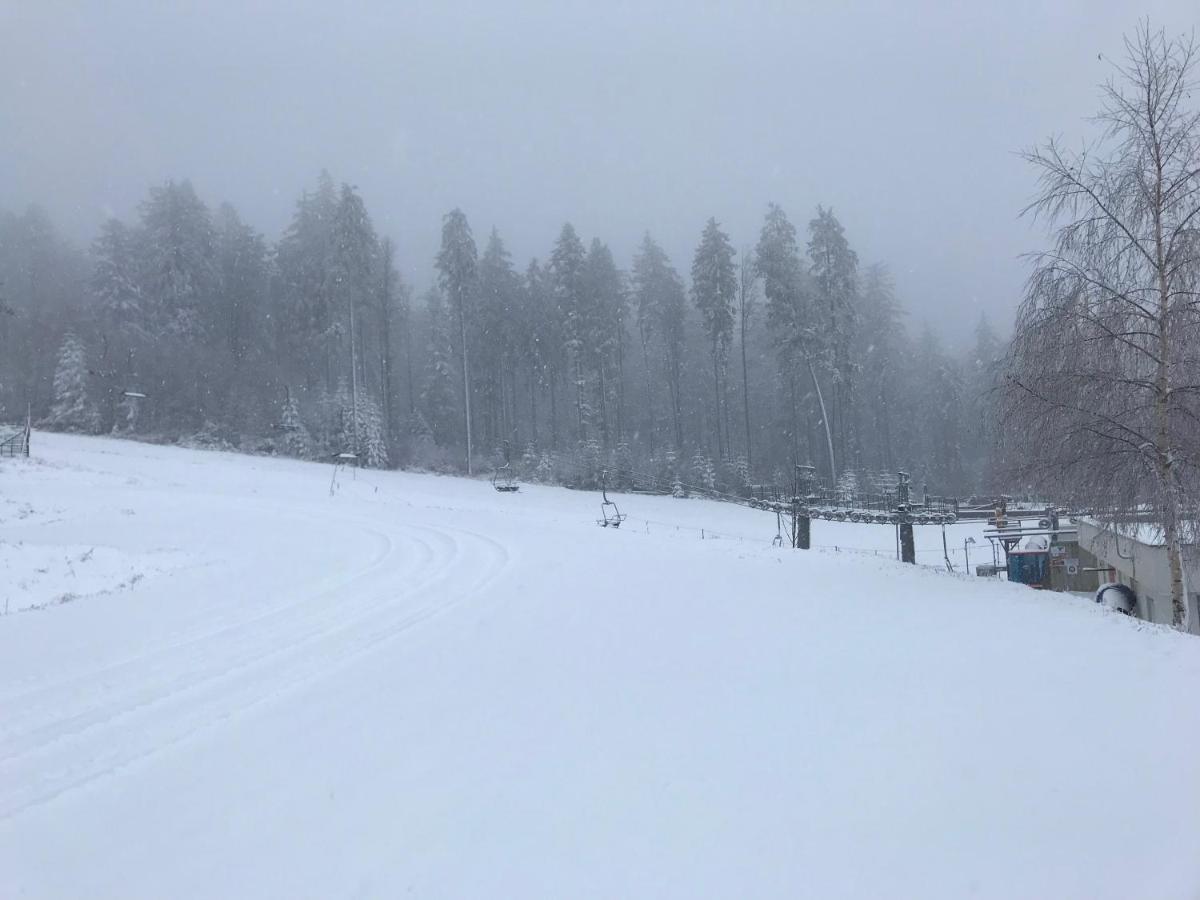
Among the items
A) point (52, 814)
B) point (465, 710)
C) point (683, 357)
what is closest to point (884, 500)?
point (683, 357)

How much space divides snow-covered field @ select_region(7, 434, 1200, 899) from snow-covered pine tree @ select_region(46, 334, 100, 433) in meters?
34.4

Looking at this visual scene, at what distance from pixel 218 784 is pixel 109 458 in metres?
31.1

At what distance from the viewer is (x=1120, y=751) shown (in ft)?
14.7

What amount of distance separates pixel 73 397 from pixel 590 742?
44289mm

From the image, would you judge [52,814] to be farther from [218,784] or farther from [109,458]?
[109,458]

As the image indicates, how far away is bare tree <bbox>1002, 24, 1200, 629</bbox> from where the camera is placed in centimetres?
948

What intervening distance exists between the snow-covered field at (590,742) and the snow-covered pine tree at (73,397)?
34.4m

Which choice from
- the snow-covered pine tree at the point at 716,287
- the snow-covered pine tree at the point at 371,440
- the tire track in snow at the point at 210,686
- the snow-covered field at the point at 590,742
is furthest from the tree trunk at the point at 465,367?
the snow-covered field at the point at 590,742

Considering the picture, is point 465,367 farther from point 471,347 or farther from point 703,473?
point 703,473

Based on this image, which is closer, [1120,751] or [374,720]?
[1120,751]

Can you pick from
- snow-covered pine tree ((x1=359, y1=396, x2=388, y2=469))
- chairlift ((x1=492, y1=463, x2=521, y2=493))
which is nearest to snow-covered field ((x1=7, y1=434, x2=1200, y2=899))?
chairlift ((x1=492, y1=463, x2=521, y2=493))

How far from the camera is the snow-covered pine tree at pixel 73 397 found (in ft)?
124

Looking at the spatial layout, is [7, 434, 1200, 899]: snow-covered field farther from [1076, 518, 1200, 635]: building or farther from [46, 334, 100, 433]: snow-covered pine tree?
[46, 334, 100, 433]: snow-covered pine tree

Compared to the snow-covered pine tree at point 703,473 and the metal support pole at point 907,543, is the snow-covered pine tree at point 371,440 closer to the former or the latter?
the snow-covered pine tree at point 703,473
